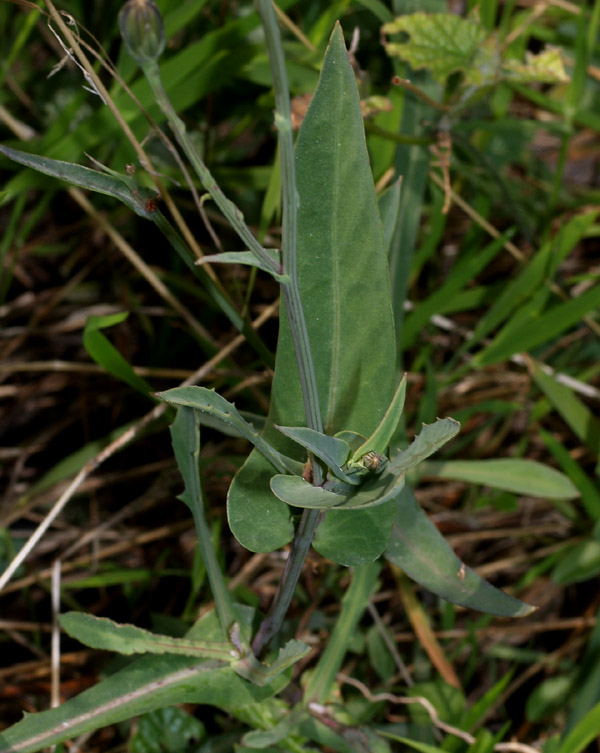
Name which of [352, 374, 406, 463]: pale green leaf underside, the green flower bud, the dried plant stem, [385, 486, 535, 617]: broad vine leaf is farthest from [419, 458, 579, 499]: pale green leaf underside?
the green flower bud

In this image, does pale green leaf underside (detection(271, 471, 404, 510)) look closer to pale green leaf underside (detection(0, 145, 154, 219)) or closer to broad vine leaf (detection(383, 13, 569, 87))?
pale green leaf underside (detection(0, 145, 154, 219))

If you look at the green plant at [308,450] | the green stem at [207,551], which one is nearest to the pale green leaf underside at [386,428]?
the green plant at [308,450]

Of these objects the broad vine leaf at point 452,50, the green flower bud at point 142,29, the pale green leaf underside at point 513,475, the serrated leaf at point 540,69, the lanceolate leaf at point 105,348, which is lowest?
the pale green leaf underside at point 513,475

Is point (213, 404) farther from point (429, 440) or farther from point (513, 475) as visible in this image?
point (513, 475)

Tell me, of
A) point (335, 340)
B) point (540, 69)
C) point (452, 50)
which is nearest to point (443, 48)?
point (452, 50)

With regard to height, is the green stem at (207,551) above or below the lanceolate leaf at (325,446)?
below

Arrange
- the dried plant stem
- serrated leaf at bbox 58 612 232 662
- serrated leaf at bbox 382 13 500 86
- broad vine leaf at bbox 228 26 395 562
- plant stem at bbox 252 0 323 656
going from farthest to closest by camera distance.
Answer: serrated leaf at bbox 382 13 500 86
the dried plant stem
serrated leaf at bbox 58 612 232 662
broad vine leaf at bbox 228 26 395 562
plant stem at bbox 252 0 323 656

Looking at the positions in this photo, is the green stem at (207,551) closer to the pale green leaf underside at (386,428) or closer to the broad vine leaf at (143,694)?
the broad vine leaf at (143,694)
